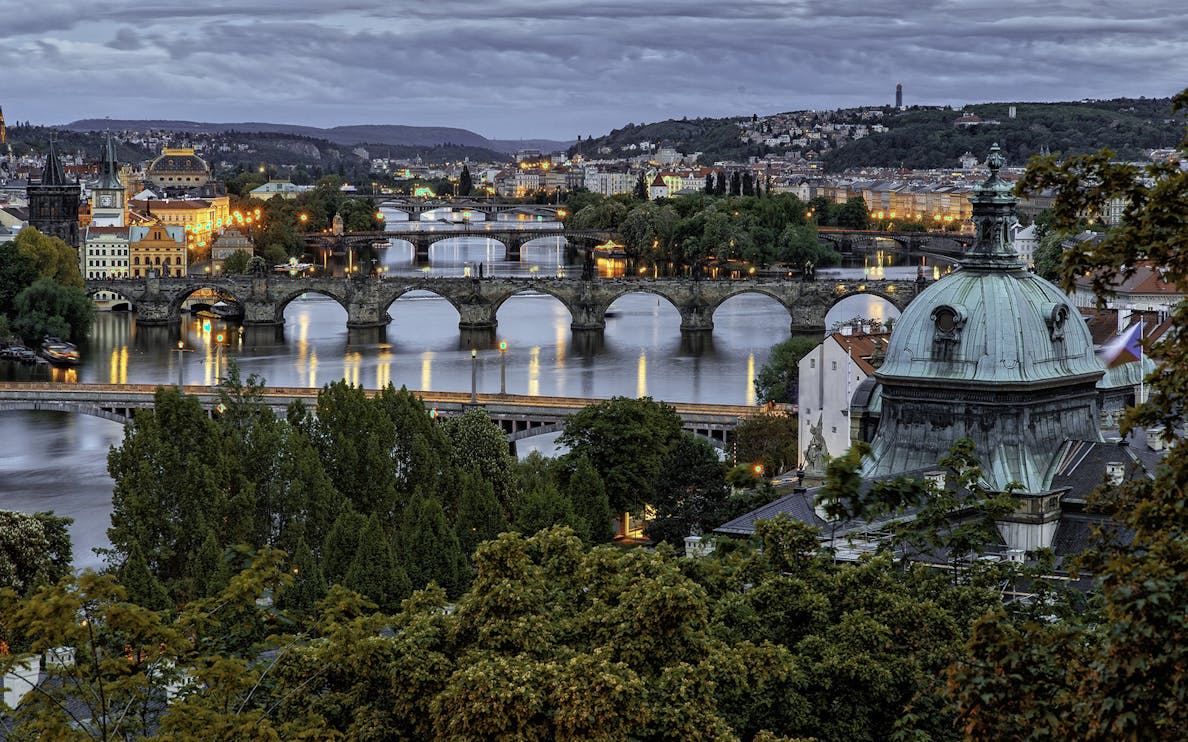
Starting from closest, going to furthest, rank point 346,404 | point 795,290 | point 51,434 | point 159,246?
point 346,404
point 51,434
point 795,290
point 159,246

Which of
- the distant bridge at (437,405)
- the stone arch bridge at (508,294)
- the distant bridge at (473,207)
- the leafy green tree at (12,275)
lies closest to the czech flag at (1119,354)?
the distant bridge at (437,405)

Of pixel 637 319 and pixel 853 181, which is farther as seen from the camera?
pixel 853 181

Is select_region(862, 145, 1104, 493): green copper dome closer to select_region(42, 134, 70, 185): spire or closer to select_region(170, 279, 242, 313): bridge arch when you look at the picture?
select_region(170, 279, 242, 313): bridge arch

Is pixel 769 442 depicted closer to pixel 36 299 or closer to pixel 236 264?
pixel 36 299

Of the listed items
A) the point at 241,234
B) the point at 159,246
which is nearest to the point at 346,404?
the point at 159,246

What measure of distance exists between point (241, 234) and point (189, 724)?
82.9 meters

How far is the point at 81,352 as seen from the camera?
5816 cm

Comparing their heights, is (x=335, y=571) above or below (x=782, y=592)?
below

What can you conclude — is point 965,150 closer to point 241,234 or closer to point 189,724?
point 241,234

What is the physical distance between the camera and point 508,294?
6744cm

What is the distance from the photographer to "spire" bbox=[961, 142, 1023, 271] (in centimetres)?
1891

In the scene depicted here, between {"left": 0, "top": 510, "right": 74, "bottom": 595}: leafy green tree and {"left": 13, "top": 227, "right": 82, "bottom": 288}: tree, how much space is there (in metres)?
44.2

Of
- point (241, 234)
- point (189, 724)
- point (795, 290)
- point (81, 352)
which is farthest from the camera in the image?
point (241, 234)

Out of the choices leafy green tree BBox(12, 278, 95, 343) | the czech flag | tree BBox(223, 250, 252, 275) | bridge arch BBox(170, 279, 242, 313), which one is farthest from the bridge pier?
the czech flag
